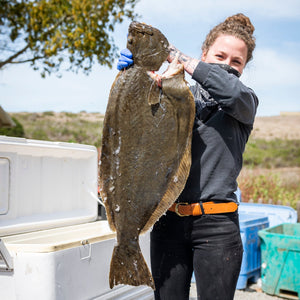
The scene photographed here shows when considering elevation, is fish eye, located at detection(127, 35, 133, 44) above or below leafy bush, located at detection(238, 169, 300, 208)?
above

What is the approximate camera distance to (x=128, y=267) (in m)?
1.98

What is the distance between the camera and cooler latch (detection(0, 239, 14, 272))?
2537 millimetres

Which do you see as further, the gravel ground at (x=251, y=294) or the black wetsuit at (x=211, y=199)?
the gravel ground at (x=251, y=294)

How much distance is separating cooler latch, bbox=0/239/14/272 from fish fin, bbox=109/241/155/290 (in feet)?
3.05

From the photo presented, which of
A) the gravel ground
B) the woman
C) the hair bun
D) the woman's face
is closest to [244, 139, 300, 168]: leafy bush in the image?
the gravel ground

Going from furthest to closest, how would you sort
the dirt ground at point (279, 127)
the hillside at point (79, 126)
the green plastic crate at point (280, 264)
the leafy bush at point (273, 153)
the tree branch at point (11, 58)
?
the dirt ground at point (279, 127) → the hillside at point (79, 126) → the leafy bush at point (273, 153) → the tree branch at point (11, 58) → the green plastic crate at point (280, 264)

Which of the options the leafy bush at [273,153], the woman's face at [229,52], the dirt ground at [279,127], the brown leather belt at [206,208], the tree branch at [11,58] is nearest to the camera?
the brown leather belt at [206,208]

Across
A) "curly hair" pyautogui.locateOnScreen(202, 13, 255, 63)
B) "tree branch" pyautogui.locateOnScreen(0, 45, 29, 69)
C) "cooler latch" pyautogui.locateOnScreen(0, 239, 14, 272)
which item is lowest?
"cooler latch" pyautogui.locateOnScreen(0, 239, 14, 272)

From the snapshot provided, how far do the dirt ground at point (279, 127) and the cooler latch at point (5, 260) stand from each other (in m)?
36.1

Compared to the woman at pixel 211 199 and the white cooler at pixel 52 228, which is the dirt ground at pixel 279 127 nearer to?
the white cooler at pixel 52 228

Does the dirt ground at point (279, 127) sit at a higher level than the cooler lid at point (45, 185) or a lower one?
higher

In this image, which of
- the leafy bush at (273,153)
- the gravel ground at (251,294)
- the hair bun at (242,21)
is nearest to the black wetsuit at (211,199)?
the hair bun at (242,21)

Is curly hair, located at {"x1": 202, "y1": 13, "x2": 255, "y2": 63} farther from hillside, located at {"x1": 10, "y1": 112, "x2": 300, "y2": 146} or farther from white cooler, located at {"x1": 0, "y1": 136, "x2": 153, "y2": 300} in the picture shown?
hillside, located at {"x1": 10, "y1": 112, "x2": 300, "y2": 146}

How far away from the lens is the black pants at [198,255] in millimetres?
2020
